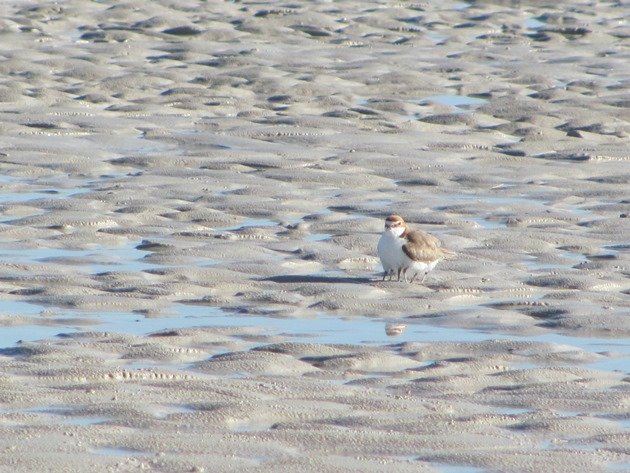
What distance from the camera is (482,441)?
23.9 ft

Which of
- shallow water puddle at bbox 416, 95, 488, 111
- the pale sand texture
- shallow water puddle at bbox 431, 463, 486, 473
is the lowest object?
shallow water puddle at bbox 416, 95, 488, 111

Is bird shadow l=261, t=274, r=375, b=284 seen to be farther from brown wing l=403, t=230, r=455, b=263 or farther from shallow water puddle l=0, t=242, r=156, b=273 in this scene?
shallow water puddle l=0, t=242, r=156, b=273

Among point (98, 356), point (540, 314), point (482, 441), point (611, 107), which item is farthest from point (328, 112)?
point (482, 441)

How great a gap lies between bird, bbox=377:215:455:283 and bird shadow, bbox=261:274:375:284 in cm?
20

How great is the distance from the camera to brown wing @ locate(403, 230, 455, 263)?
11.0 meters

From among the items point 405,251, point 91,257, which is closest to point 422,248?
point 405,251

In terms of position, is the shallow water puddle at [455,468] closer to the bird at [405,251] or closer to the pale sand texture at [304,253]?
the pale sand texture at [304,253]

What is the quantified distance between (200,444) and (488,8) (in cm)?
2304

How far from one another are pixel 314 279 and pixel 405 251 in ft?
2.14

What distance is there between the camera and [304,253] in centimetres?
1197

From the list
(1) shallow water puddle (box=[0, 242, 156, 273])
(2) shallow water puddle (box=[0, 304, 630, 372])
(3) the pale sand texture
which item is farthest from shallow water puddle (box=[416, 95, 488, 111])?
(2) shallow water puddle (box=[0, 304, 630, 372])

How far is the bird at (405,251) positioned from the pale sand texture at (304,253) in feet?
0.57

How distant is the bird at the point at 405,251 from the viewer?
11.0 m

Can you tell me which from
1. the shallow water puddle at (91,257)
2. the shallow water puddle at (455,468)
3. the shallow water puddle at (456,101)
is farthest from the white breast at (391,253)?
the shallow water puddle at (456,101)
